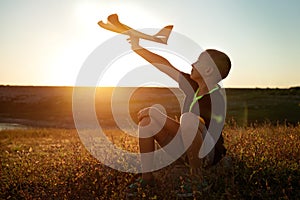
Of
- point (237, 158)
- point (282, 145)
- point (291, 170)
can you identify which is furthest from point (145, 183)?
point (282, 145)

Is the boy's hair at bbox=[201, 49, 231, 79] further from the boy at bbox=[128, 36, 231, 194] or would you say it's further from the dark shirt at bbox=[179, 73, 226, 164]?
the dark shirt at bbox=[179, 73, 226, 164]

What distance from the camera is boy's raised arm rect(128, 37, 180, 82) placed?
5285 mm

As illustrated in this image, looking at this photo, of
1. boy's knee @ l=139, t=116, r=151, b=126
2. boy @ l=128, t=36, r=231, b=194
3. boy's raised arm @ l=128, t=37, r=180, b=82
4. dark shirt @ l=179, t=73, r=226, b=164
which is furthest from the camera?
boy's raised arm @ l=128, t=37, r=180, b=82

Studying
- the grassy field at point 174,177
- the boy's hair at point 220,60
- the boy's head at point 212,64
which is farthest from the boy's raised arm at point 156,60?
the grassy field at point 174,177

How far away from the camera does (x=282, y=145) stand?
5.38 meters

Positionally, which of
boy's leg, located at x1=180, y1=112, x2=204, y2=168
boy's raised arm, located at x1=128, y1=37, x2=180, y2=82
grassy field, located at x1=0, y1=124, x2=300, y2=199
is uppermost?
boy's raised arm, located at x1=128, y1=37, x2=180, y2=82

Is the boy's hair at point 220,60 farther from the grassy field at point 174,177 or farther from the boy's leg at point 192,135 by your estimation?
the grassy field at point 174,177

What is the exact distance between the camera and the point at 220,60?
4.66 m

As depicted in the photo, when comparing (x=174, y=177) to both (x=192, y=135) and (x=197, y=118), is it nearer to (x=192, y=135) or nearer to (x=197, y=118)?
(x=192, y=135)

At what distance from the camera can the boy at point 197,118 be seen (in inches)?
172

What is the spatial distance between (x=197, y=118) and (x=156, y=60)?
4.63 ft

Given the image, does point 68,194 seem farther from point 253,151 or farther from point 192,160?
point 253,151

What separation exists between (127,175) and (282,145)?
7.23ft

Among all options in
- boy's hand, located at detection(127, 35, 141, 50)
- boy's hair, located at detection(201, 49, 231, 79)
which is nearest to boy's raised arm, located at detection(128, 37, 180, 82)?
boy's hand, located at detection(127, 35, 141, 50)
